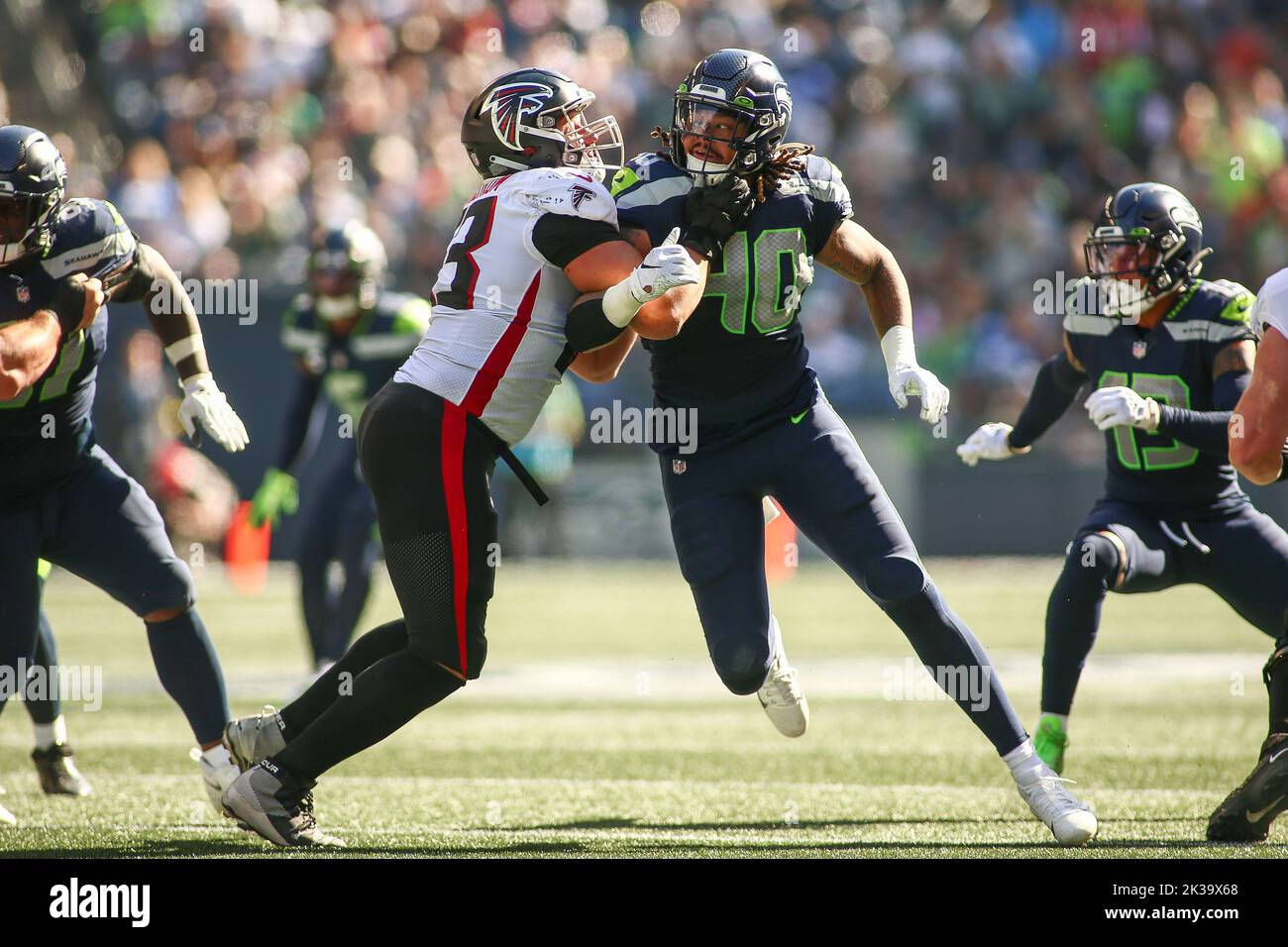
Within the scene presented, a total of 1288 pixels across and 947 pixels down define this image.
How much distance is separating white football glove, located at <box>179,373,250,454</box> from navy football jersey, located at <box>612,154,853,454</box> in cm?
121

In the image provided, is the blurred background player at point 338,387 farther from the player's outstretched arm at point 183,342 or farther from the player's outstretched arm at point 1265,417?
the player's outstretched arm at point 1265,417

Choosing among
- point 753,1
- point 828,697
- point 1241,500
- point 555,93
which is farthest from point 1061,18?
point 555,93

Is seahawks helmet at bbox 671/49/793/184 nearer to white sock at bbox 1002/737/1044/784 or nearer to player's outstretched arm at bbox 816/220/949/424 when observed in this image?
player's outstretched arm at bbox 816/220/949/424

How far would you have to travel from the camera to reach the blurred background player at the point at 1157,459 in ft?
15.5

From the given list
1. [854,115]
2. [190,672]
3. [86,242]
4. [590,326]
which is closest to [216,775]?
[190,672]

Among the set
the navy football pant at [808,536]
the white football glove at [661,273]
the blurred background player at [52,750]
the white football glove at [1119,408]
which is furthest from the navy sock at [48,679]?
the white football glove at [1119,408]

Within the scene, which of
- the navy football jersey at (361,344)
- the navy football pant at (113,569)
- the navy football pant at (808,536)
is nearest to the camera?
the navy football pant at (808,536)

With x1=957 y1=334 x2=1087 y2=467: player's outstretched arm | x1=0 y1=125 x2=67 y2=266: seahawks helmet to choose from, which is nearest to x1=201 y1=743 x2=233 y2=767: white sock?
x1=0 y1=125 x2=67 y2=266: seahawks helmet

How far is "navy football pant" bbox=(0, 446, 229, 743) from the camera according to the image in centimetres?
441

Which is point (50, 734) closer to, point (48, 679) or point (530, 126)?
point (48, 679)

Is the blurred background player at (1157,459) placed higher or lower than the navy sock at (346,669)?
higher

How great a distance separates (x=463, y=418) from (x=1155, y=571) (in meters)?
2.19

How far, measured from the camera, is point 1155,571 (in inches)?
189

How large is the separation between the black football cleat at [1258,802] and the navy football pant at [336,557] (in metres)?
3.96
